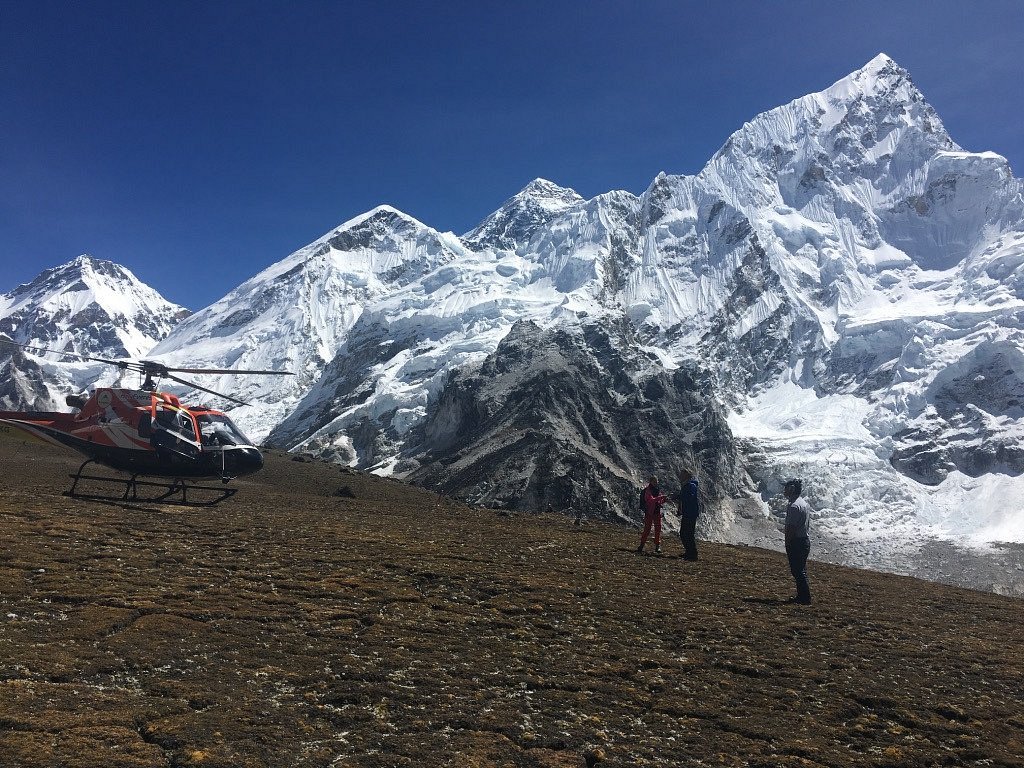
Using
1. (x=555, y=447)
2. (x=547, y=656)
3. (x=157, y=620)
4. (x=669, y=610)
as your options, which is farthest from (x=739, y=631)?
(x=555, y=447)

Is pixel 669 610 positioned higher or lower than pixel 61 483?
higher

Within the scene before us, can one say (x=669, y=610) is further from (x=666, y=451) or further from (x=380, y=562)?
(x=666, y=451)

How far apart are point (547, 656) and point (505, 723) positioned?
7.98 feet

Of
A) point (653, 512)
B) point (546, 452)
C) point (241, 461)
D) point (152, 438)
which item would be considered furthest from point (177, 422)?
point (546, 452)

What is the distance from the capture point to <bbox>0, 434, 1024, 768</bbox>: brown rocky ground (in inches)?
289

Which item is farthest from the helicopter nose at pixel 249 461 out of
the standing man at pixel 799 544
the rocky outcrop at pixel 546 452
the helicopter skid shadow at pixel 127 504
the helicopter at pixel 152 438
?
the rocky outcrop at pixel 546 452

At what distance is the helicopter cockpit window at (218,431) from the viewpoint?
81.7 feet

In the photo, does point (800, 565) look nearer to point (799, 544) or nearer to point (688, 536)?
point (799, 544)

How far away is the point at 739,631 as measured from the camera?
12750mm

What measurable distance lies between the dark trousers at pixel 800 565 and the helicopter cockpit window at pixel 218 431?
18.4 meters

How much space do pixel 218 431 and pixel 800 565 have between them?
19.8 meters

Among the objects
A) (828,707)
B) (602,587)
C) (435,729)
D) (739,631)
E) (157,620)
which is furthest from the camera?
(602,587)

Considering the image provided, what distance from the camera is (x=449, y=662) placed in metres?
9.77

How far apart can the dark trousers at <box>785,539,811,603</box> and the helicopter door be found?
1950cm
